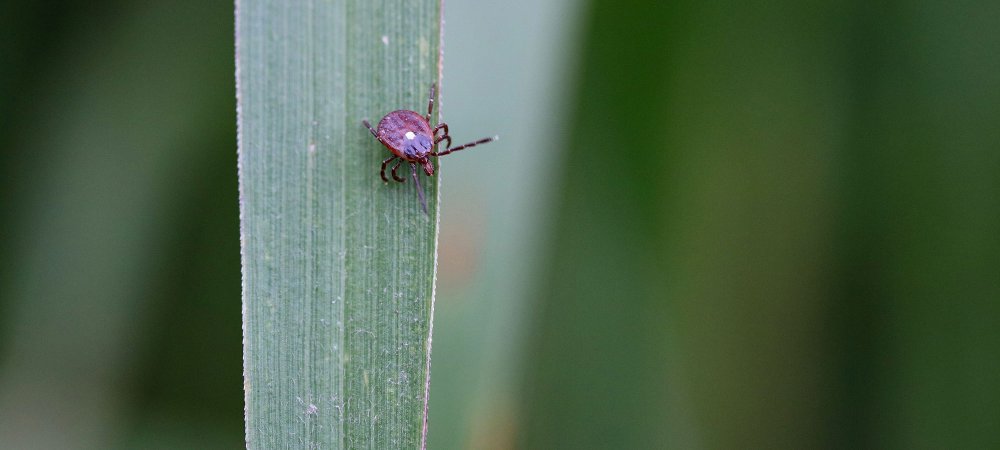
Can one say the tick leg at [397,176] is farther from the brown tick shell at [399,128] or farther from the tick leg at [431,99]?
the tick leg at [431,99]

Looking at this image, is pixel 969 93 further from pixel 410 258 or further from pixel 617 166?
pixel 410 258

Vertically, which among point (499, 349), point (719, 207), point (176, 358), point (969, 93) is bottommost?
point (176, 358)

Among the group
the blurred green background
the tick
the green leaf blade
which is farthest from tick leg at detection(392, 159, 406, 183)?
the blurred green background

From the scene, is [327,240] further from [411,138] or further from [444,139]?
[444,139]

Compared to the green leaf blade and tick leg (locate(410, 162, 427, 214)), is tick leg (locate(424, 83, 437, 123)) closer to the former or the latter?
the green leaf blade

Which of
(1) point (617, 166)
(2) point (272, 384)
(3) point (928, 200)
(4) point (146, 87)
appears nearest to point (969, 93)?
(3) point (928, 200)

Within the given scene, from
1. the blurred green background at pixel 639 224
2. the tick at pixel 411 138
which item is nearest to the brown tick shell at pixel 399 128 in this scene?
the tick at pixel 411 138
